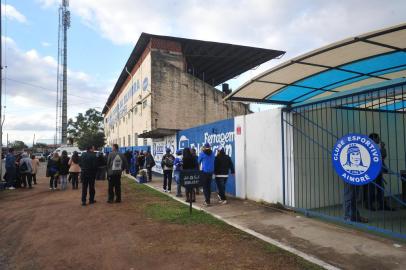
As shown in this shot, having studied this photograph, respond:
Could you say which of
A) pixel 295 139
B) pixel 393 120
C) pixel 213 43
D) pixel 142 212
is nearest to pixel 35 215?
pixel 142 212

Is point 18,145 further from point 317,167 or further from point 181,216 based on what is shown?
point 317,167

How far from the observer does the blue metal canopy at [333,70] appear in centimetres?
577

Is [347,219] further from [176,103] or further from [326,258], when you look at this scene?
[176,103]

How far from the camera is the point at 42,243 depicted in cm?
626

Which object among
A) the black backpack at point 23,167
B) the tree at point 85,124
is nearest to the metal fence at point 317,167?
the black backpack at point 23,167

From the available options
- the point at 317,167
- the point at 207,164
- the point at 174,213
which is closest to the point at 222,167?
the point at 207,164

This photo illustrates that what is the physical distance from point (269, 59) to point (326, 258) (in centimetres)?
2826

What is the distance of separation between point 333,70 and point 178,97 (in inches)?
806

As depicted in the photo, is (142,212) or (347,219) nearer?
(347,219)

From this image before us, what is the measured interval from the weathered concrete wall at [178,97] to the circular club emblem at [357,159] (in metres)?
20.3

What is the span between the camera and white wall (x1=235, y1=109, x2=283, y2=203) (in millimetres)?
8812

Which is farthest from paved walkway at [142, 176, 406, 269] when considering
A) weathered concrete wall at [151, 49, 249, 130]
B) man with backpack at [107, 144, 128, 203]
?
weathered concrete wall at [151, 49, 249, 130]

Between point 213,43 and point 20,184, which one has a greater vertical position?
point 213,43

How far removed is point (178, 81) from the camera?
27.3 meters
